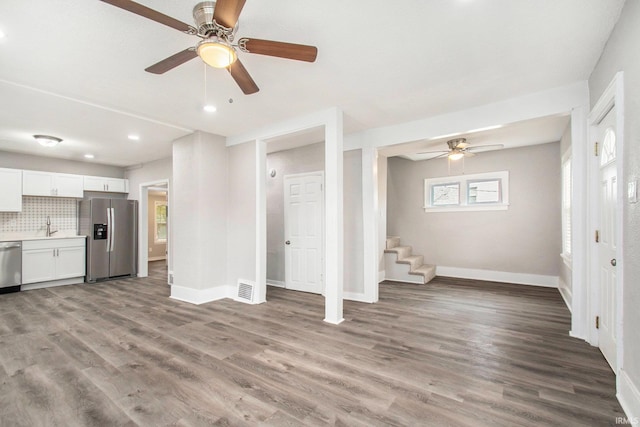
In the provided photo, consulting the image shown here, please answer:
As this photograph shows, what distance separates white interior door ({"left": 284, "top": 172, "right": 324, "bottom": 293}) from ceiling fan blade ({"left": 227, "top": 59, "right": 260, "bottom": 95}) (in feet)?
8.89

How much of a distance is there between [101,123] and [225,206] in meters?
2.08

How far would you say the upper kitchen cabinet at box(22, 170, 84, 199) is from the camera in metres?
5.72

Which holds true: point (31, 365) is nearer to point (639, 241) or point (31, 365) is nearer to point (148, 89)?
point (148, 89)

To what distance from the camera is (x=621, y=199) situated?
2.07 meters

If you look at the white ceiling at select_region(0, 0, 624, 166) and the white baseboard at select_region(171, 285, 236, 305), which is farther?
the white baseboard at select_region(171, 285, 236, 305)

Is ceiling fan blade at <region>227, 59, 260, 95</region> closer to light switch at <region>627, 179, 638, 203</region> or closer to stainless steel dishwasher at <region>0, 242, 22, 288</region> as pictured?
light switch at <region>627, 179, 638, 203</region>

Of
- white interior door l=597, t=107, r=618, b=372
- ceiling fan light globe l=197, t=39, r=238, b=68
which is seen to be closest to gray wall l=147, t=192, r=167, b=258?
ceiling fan light globe l=197, t=39, r=238, b=68

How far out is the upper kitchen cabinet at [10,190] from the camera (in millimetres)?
5395

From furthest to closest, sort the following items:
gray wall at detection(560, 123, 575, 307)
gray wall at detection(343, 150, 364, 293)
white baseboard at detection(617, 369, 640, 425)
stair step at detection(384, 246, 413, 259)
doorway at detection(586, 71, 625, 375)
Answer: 1. stair step at detection(384, 246, 413, 259)
2. gray wall at detection(343, 150, 364, 293)
3. gray wall at detection(560, 123, 575, 307)
4. doorway at detection(586, 71, 625, 375)
5. white baseboard at detection(617, 369, 640, 425)

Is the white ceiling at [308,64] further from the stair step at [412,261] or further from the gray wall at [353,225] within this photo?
the stair step at [412,261]

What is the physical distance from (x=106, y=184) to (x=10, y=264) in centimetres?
233

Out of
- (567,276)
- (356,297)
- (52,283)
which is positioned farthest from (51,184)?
(567,276)

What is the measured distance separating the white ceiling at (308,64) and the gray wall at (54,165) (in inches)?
87.0

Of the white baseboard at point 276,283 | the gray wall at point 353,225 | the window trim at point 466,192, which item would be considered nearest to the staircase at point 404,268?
the window trim at point 466,192
